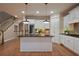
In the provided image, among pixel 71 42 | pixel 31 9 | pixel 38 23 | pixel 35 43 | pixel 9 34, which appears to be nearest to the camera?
pixel 71 42

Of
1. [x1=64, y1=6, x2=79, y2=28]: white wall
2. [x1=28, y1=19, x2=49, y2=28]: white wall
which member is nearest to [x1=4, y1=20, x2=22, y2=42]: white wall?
[x1=28, y1=19, x2=49, y2=28]: white wall

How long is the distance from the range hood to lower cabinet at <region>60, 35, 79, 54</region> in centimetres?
272

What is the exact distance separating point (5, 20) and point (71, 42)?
12.4 ft

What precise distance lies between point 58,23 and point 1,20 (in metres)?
2.94

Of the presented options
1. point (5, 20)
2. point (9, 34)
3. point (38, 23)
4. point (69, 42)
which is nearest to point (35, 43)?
point (38, 23)

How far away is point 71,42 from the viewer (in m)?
5.66

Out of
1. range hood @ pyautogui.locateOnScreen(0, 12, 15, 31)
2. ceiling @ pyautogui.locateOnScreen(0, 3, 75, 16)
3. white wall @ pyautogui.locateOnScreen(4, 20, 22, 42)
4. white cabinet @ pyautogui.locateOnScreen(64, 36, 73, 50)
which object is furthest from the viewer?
white wall @ pyautogui.locateOnScreen(4, 20, 22, 42)

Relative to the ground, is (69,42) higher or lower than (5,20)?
lower

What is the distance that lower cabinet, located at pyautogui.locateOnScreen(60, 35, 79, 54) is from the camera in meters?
5.05

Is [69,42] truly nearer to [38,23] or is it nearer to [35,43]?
[35,43]

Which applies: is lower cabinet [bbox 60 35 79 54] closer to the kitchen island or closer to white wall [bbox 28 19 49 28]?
the kitchen island

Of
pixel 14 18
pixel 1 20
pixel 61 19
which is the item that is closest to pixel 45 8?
pixel 61 19

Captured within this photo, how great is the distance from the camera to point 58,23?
24.6ft

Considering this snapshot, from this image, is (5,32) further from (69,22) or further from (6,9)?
(69,22)
